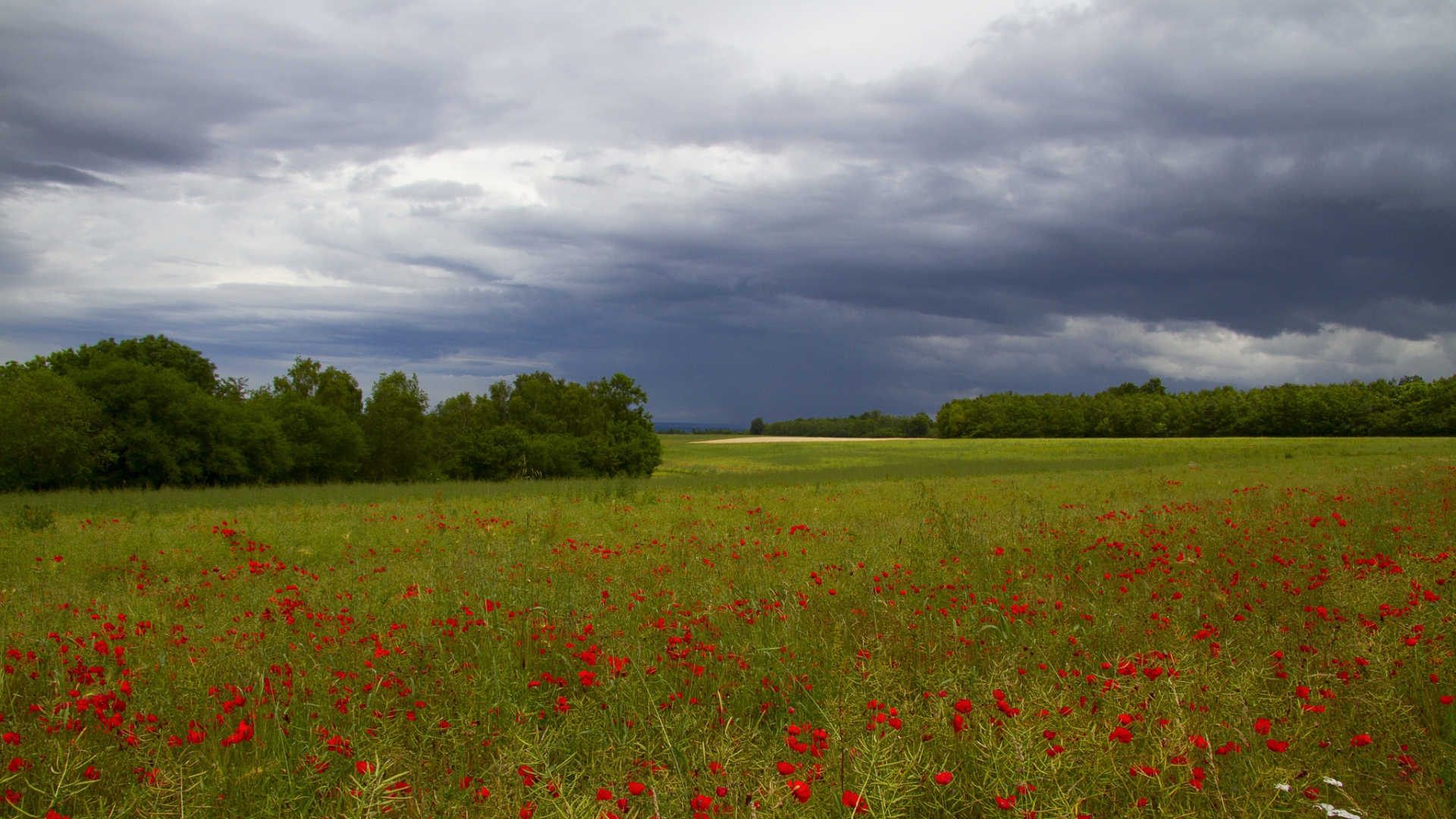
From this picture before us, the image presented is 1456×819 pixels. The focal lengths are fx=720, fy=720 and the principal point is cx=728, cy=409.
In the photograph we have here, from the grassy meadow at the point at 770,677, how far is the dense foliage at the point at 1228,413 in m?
107

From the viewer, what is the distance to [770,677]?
15.0 feet

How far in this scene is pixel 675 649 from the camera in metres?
4.73

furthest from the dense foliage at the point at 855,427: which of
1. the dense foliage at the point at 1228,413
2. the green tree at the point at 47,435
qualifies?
the green tree at the point at 47,435

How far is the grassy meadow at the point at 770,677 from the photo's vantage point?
3025mm

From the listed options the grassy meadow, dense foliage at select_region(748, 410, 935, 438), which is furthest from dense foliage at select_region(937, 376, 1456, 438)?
the grassy meadow

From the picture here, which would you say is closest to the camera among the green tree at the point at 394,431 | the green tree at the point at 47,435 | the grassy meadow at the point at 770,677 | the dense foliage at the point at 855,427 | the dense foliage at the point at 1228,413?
the grassy meadow at the point at 770,677

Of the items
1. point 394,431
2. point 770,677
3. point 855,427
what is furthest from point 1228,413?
Answer: point 770,677

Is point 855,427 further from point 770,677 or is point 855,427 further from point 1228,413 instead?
point 770,677

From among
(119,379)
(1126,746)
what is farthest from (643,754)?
(119,379)

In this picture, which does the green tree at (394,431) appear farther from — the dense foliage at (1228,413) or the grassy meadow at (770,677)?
the dense foliage at (1228,413)

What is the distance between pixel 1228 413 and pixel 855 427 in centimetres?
7678

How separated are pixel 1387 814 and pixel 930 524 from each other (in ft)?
22.2

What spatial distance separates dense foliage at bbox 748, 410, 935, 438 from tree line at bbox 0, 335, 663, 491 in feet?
302

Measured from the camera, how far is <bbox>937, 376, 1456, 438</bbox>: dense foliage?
293 ft
